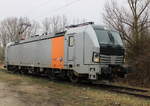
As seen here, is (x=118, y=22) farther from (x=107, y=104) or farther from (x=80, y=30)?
(x=107, y=104)

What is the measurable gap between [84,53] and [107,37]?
1558mm

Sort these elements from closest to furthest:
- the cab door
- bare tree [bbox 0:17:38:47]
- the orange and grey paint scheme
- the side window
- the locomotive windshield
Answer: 1. the locomotive windshield
2. the cab door
3. the side window
4. the orange and grey paint scheme
5. bare tree [bbox 0:17:38:47]

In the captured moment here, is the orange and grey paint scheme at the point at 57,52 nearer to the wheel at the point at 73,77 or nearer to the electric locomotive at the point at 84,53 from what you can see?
the electric locomotive at the point at 84,53

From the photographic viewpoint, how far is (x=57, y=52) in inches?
669

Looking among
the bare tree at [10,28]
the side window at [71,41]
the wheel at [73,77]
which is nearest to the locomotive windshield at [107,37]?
the side window at [71,41]

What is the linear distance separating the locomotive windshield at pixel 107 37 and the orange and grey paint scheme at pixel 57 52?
2993mm

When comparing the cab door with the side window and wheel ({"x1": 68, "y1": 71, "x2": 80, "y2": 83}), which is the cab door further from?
wheel ({"x1": 68, "y1": 71, "x2": 80, "y2": 83})

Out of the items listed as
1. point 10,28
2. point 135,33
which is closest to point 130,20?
point 135,33

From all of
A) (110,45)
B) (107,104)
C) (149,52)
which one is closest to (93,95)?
(107,104)

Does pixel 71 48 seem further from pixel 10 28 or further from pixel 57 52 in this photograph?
pixel 10 28

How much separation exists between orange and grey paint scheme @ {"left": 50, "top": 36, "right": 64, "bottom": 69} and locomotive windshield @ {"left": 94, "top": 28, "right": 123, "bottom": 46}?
2.99 metres

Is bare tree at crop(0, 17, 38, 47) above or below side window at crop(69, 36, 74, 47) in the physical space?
above

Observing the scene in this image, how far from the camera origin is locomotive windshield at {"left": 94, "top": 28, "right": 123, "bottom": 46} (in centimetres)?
1406

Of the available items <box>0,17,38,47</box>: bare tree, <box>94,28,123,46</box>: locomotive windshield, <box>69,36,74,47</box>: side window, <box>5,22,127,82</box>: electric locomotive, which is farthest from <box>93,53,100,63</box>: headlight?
<box>0,17,38,47</box>: bare tree
